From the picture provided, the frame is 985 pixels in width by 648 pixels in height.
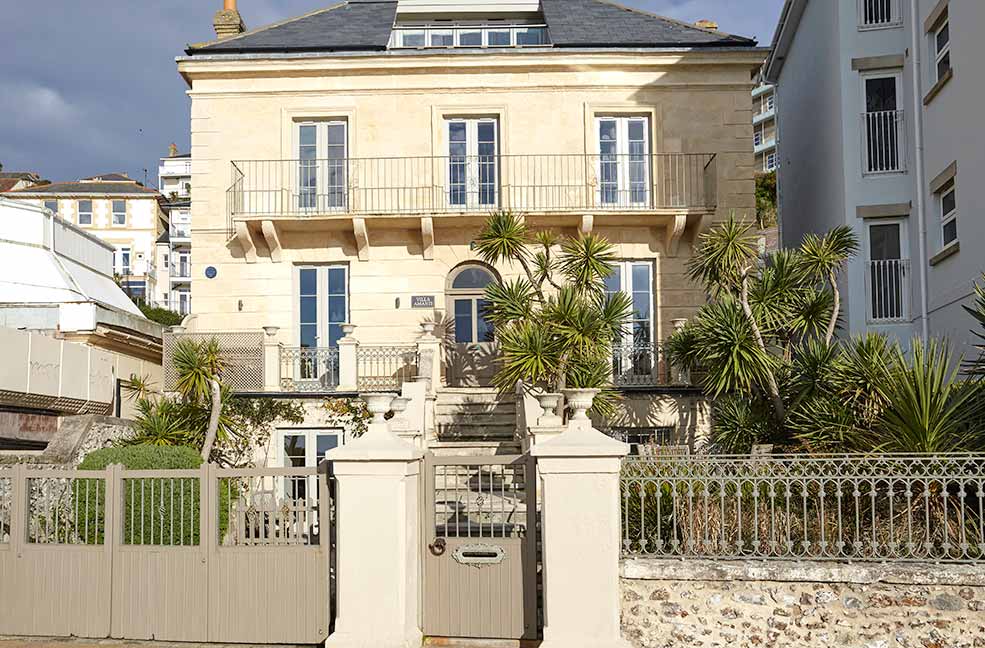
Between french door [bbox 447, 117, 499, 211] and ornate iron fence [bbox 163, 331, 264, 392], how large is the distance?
5.21 meters

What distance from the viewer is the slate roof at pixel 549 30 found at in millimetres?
22000

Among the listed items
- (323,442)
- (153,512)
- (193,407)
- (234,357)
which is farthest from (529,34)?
(153,512)

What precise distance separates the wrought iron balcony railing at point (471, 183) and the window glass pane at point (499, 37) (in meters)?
3.41

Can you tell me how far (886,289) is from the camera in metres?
19.5

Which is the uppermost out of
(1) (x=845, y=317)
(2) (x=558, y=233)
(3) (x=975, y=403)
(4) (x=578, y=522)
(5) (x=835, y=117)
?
(5) (x=835, y=117)

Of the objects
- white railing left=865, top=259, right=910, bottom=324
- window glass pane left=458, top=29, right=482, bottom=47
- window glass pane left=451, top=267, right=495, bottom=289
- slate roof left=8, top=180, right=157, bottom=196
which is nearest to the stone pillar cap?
white railing left=865, top=259, right=910, bottom=324

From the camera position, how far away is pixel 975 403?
10.5 meters

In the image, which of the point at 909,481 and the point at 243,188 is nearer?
the point at 909,481

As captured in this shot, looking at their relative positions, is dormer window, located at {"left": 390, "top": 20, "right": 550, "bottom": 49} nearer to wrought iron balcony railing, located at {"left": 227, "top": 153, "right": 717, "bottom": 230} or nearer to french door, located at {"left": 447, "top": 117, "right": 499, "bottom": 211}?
french door, located at {"left": 447, "top": 117, "right": 499, "bottom": 211}

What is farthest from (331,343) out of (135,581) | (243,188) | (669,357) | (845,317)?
(135,581)

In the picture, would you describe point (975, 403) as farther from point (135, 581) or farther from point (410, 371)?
point (410, 371)

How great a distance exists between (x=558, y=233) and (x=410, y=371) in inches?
165

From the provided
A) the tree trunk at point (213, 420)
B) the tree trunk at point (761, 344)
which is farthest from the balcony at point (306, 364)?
the tree trunk at point (761, 344)

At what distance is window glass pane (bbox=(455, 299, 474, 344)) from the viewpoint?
71.9 feet
